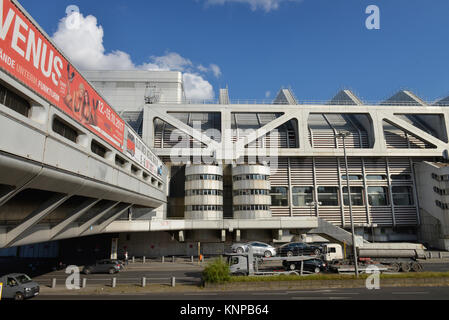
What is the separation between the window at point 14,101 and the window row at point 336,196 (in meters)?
38.6

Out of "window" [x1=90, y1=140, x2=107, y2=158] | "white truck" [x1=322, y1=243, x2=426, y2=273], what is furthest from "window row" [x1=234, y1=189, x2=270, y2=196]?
"window" [x1=90, y1=140, x2=107, y2=158]

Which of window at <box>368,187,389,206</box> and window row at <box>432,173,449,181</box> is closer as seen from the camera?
window row at <box>432,173,449,181</box>

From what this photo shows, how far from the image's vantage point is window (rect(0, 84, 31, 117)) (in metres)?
9.84

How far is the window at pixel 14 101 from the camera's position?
984 cm

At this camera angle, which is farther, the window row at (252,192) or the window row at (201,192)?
the window row at (252,192)

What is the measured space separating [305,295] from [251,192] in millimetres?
24318

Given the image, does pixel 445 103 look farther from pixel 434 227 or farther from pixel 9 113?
Answer: pixel 9 113

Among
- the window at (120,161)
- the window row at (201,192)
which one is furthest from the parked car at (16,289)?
the window row at (201,192)

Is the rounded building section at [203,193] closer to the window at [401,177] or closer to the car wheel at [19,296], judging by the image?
the car wheel at [19,296]

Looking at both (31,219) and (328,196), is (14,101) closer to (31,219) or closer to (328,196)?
(31,219)

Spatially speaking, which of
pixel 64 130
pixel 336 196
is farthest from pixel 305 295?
pixel 336 196

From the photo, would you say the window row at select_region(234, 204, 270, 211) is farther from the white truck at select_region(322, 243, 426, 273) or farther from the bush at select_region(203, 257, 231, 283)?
the bush at select_region(203, 257, 231, 283)

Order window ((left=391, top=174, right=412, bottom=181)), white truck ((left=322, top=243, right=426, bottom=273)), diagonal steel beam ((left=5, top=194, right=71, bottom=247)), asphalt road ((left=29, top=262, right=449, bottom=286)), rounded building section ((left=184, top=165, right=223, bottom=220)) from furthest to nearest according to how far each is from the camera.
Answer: window ((left=391, top=174, right=412, bottom=181))
rounded building section ((left=184, top=165, right=223, bottom=220))
white truck ((left=322, top=243, right=426, bottom=273))
asphalt road ((left=29, top=262, right=449, bottom=286))
diagonal steel beam ((left=5, top=194, right=71, bottom=247))
